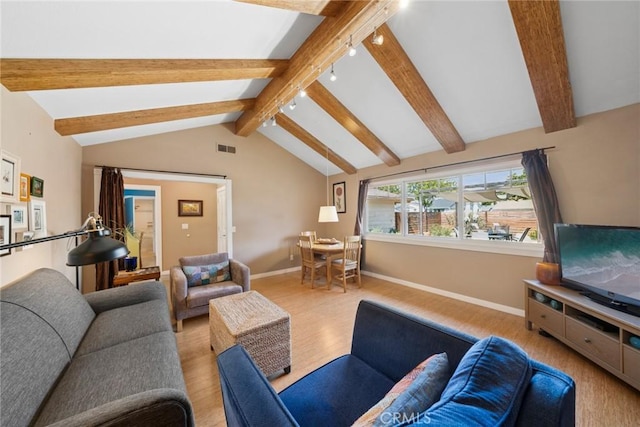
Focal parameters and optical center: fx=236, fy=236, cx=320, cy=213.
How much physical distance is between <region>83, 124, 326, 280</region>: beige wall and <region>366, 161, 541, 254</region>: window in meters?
1.65

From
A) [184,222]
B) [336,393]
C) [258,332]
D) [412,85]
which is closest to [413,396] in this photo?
[336,393]

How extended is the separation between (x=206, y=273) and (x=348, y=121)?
117 inches

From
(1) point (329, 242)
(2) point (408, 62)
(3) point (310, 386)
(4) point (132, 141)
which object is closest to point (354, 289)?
(1) point (329, 242)

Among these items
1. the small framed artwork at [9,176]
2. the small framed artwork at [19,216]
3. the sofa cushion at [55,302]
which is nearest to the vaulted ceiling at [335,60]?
the small framed artwork at [9,176]

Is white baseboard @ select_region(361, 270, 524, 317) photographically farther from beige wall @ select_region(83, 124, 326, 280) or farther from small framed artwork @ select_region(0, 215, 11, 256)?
small framed artwork @ select_region(0, 215, 11, 256)

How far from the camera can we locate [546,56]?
201cm

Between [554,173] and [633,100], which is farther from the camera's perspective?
[554,173]

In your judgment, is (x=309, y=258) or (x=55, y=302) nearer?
(x=55, y=302)

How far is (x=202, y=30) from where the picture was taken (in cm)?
179

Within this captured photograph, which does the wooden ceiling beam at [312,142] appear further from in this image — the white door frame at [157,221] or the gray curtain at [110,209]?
the white door frame at [157,221]

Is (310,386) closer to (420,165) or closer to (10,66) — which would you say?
(10,66)

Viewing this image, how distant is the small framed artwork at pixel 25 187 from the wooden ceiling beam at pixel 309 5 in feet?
6.70

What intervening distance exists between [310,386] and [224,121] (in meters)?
4.43

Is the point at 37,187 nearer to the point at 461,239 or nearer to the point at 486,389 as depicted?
the point at 486,389
